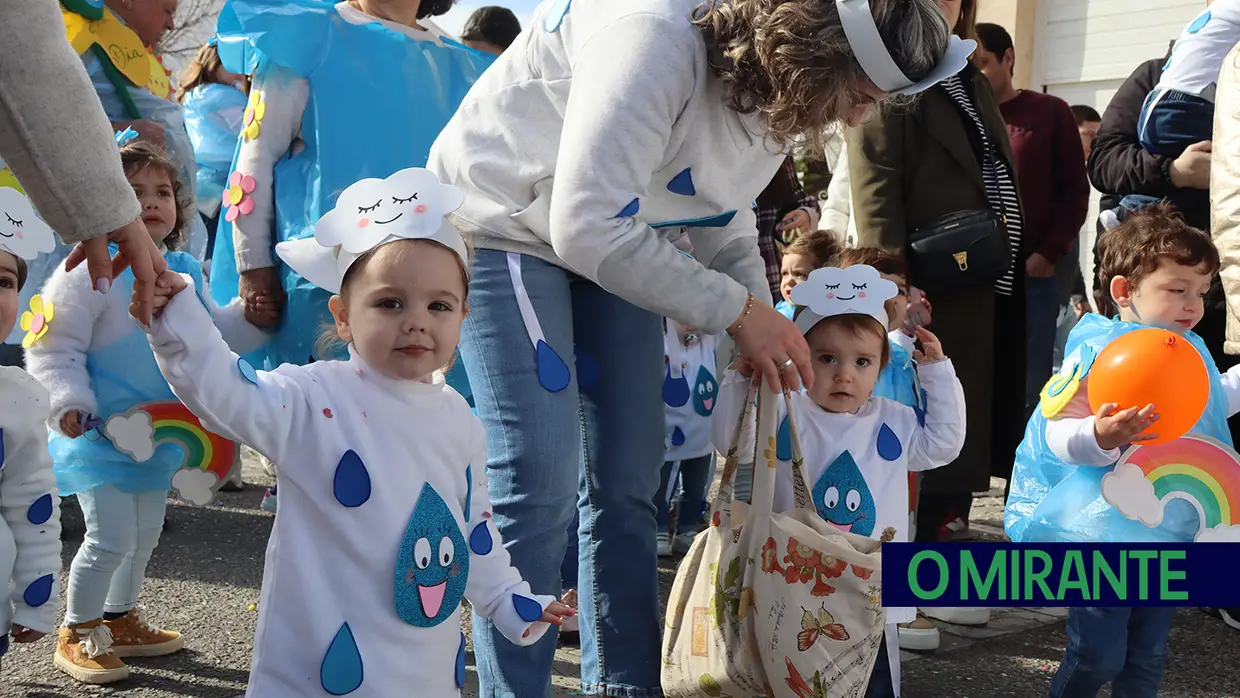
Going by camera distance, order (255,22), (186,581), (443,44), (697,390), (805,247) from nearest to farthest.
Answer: (255,22) < (443,44) < (186,581) < (805,247) < (697,390)

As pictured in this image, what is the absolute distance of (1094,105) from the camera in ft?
38.6

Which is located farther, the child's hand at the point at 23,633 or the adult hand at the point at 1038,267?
the adult hand at the point at 1038,267

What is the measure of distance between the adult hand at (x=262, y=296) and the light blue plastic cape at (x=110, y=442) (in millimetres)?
265

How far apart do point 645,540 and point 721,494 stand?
21 cm

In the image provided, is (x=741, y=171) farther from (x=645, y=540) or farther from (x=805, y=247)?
(x=805, y=247)

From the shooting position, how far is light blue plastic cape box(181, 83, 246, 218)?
549cm

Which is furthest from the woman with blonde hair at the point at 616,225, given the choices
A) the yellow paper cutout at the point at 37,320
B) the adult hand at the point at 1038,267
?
the adult hand at the point at 1038,267

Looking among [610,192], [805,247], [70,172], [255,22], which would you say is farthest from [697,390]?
[70,172]

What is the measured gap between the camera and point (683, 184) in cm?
250

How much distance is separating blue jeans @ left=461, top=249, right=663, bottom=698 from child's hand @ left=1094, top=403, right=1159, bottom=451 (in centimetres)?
100

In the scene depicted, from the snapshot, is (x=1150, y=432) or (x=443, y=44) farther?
(x=443, y=44)

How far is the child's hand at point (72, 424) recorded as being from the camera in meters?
3.07

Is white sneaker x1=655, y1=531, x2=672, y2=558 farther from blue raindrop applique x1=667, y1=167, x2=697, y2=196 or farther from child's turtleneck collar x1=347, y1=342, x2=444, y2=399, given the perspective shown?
child's turtleneck collar x1=347, y1=342, x2=444, y2=399

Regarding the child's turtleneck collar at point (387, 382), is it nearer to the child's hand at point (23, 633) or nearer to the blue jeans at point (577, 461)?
the blue jeans at point (577, 461)
